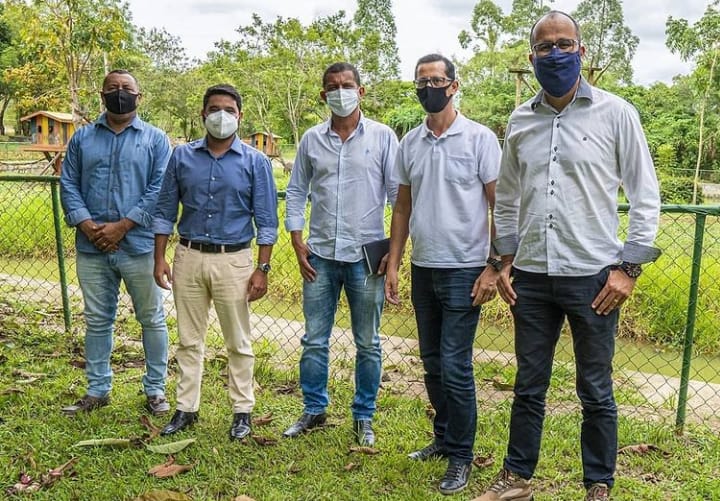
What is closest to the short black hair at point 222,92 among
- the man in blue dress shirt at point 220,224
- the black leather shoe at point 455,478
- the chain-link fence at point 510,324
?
the man in blue dress shirt at point 220,224

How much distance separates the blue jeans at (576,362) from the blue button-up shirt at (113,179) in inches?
77.1

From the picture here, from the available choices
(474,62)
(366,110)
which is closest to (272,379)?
(366,110)

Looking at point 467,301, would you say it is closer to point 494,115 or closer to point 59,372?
point 59,372

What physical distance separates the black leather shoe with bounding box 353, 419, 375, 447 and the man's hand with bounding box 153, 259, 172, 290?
1169 mm

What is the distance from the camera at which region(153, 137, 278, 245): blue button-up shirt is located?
3230 mm

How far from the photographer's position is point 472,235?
Result: 2.85 metres

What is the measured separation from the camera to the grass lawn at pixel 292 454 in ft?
9.66

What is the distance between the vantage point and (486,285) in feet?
9.14

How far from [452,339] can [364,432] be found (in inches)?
31.8

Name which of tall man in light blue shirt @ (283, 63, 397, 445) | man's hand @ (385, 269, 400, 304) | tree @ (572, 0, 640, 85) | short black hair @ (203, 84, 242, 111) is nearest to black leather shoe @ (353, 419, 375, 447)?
tall man in light blue shirt @ (283, 63, 397, 445)

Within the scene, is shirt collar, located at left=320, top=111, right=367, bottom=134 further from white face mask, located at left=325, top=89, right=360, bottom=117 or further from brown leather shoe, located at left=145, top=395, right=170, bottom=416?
brown leather shoe, located at left=145, top=395, right=170, bottom=416

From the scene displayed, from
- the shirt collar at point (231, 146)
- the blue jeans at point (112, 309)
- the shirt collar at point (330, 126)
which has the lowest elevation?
the blue jeans at point (112, 309)

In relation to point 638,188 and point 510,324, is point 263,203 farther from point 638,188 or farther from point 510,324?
point 510,324

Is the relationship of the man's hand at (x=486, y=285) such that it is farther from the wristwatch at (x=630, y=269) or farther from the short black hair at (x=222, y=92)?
the short black hair at (x=222, y=92)
